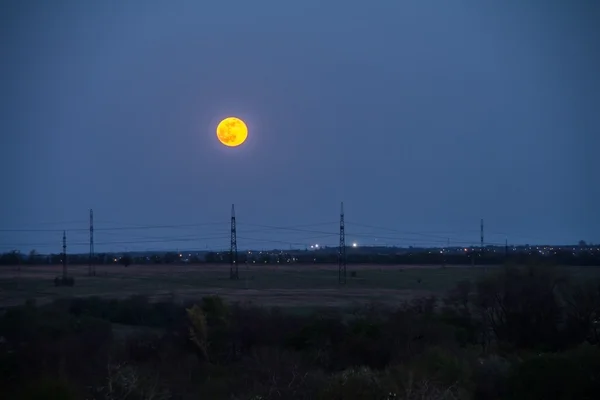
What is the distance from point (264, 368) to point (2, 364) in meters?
10.7

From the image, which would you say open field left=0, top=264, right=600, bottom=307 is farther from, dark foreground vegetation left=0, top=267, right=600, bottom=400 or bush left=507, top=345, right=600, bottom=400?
bush left=507, top=345, right=600, bottom=400

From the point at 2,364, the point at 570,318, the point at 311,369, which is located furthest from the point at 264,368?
the point at 570,318

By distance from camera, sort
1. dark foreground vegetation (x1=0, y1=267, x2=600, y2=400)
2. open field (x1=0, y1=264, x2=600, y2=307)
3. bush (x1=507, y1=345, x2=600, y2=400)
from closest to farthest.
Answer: dark foreground vegetation (x1=0, y1=267, x2=600, y2=400)
bush (x1=507, y1=345, x2=600, y2=400)
open field (x1=0, y1=264, x2=600, y2=307)

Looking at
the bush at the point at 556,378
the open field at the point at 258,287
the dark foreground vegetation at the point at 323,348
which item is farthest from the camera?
the open field at the point at 258,287

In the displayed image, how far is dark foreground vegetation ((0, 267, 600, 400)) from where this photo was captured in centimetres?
2909

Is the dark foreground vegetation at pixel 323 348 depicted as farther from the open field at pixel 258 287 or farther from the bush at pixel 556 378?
the open field at pixel 258 287

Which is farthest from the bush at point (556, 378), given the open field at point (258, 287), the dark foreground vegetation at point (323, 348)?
the open field at point (258, 287)

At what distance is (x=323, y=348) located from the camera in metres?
42.4

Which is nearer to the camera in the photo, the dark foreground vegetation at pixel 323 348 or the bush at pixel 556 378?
the dark foreground vegetation at pixel 323 348

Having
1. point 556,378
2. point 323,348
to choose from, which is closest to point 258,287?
point 323,348

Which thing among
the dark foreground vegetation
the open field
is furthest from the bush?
the open field

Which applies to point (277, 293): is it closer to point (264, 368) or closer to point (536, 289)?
point (536, 289)

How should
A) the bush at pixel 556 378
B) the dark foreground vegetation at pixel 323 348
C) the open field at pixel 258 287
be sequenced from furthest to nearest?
1. the open field at pixel 258 287
2. the bush at pixel 556 378
3. the dark foreground vegetation at pixel 323 348

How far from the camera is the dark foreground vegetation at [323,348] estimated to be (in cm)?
2909
